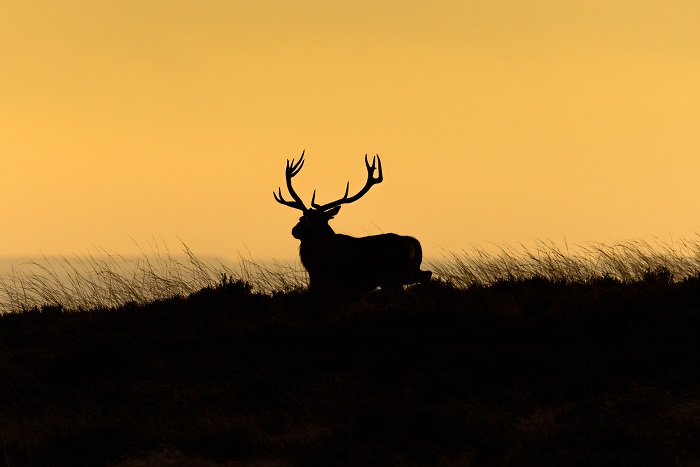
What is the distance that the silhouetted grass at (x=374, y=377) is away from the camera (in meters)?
Answer: 9.98

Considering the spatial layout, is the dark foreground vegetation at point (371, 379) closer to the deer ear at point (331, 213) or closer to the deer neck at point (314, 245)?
the deer neck at point (314, 245)

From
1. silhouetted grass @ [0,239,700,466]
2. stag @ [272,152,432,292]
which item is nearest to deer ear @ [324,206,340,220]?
stag @ [272,152,432,292]

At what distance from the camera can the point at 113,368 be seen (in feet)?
44.9

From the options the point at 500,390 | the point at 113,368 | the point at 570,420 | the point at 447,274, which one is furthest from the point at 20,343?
the point at 570,420

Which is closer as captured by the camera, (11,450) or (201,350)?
(11,450)

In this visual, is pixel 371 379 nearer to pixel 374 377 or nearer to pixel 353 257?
pixel 374 377

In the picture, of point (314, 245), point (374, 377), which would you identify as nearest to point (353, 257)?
point (314, 245)

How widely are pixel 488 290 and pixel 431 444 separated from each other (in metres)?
6.26

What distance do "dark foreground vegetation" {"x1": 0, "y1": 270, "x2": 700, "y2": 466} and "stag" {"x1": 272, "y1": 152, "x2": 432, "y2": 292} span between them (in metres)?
0.60

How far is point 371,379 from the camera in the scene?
1198 cm

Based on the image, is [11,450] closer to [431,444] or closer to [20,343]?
[431,444]

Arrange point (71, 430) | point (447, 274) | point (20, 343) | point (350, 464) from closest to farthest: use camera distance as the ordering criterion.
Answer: point (350, 464) < point (71, 430) < point (20, 343) < point (447, 274)

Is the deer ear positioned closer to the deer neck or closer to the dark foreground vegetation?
the deer neck

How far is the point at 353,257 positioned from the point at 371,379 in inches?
207
